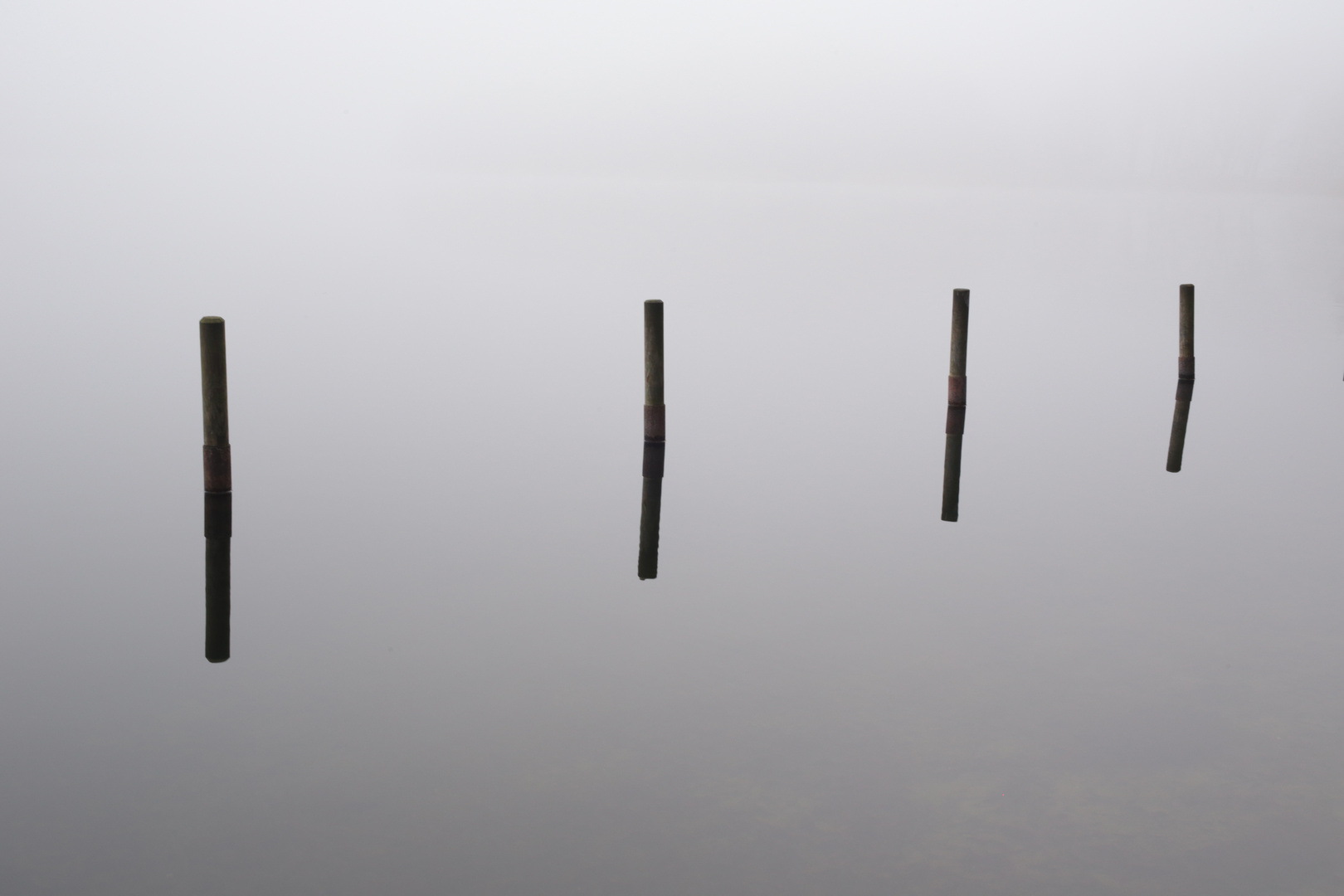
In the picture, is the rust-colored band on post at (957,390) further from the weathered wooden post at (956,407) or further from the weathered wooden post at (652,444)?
the weathered wooden post at (652,444)

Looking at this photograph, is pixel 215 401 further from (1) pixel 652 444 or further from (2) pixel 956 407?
(2) pixel 956 407

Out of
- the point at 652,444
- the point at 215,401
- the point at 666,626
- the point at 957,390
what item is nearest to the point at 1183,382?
the point at 957,390

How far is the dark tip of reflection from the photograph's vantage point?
36.4ft

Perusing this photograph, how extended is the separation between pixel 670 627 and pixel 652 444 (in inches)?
178

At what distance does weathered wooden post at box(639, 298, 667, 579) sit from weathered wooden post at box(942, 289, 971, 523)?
9.84ft

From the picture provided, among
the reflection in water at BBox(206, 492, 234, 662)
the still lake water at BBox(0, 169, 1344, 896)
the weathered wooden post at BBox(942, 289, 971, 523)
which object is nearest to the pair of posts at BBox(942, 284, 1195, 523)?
the weathered wooden post at BBox(942, 289, 971, 523)

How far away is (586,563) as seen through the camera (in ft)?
36.5

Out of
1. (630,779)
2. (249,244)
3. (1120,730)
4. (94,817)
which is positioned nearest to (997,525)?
(1120,730)

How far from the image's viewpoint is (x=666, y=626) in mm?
9633

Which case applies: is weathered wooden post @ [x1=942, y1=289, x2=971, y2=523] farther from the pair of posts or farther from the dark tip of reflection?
the dark tip of reflection

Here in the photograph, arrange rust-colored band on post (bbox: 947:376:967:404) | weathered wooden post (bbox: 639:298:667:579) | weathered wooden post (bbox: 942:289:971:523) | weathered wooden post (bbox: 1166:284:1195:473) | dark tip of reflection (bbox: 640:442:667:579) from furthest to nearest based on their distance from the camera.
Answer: weathered wooden post (bbox: 1166:284:1195:473) < rust-colored band on post (bbox: 947:376:967:404) < weathered wooden post (bbox: 942:289:971:523) < weathered wooden post (bbox: 639:298:667:579) < dark tip of reflection (bbox: 640:442:667:579)

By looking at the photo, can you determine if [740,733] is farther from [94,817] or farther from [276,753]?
[94,817]

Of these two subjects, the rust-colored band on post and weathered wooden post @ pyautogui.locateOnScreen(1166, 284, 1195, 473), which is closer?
the rust-colored band on post

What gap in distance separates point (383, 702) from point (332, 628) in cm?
162
